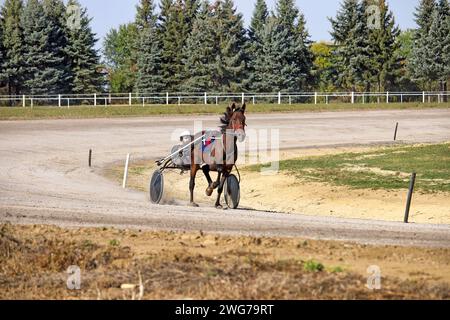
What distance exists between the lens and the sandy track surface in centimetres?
1638

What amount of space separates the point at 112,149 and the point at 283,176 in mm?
14562

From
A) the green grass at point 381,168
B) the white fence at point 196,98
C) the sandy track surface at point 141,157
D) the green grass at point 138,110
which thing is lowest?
the green grass at point 381,168

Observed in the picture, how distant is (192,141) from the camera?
22.5 m

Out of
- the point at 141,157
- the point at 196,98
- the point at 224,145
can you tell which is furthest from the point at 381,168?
the point at 196,98

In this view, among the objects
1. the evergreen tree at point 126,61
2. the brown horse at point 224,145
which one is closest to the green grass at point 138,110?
the evergreen tree at point 126,61

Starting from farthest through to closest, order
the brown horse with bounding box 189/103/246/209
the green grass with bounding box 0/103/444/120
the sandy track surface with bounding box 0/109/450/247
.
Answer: the green grass with bounding box 0/103/444/120
the brown horse with bounding box 189/103/246/209
the sandy track surface with bounding box 0/109/450/247

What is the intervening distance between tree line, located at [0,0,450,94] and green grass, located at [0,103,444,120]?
1235 cm

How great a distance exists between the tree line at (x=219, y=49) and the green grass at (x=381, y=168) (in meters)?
45.5

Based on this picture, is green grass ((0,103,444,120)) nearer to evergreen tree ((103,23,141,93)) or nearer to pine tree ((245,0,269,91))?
pine tree ((245,0,269,91))

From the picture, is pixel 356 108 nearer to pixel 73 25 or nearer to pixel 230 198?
pixel 73 25

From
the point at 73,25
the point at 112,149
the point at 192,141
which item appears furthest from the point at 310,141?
the point at 73,25

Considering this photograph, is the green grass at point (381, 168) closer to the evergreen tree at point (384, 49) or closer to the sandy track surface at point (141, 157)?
the sandy track surface at point (141, 157)

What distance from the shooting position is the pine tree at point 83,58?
86.6 m

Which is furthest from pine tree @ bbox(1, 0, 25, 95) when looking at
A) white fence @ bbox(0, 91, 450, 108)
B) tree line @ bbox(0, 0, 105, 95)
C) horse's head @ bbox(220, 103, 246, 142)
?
horse's head @ bbox(220, 103, 246, 142)
